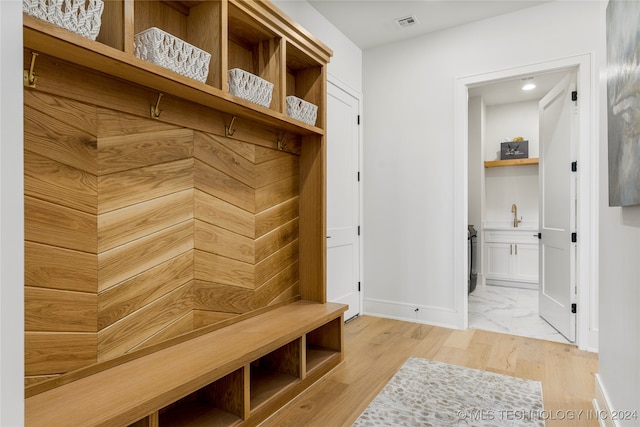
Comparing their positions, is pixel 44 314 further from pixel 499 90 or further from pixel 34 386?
pixel 499 90

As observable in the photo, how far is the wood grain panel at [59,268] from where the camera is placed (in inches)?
51.9

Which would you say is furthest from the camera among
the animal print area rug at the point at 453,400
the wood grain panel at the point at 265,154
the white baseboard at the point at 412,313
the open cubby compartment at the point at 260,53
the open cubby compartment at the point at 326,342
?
the white baseboard at the point at 412,313

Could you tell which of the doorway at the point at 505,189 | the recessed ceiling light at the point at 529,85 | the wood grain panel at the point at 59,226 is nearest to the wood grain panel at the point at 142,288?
the wood grain panel at the point at 59,226

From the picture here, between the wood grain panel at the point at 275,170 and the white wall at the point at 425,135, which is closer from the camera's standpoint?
the wood grain panel at the point at 275,170

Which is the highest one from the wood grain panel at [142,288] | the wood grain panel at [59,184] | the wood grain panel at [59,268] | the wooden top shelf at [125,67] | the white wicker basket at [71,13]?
the white wicker basket at [71,13]

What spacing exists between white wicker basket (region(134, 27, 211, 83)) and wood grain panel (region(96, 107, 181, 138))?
271 millimetres

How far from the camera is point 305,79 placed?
279cm

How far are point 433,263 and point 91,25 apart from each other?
3229mm

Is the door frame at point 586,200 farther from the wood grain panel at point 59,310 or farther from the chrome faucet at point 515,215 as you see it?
the wood grain panel at point 59,310

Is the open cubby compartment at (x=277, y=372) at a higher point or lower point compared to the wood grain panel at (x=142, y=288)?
lower

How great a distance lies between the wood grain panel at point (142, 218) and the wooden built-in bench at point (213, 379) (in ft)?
1.81
